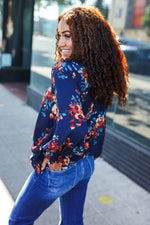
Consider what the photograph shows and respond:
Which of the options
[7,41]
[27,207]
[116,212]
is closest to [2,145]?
[116,212]

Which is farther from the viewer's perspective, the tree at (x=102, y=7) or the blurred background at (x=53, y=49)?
the tree at (x=102, y=7)

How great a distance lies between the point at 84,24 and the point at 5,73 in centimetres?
842

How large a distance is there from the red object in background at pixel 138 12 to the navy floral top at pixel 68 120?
2735 mm

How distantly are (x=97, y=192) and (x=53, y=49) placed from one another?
3744 millimetres

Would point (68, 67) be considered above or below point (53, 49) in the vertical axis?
above

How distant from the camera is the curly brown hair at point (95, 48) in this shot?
153cm

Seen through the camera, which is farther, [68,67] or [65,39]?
Answer: [65,39]

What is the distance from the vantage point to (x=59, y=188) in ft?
5.27

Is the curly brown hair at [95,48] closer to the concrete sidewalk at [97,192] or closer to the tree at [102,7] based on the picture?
the concrete sidewalk at [97,192]

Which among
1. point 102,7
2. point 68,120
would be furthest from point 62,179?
point 102,7

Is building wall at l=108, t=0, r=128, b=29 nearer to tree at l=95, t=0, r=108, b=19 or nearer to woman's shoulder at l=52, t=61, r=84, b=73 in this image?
tree at l=95, t=0, r=108, b=19

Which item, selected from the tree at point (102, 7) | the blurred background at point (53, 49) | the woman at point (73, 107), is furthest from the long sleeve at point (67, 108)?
the tree at point (102, 7)

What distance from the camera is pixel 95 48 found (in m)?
1.55

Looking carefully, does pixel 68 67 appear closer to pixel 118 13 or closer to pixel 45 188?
pixel 45 188
